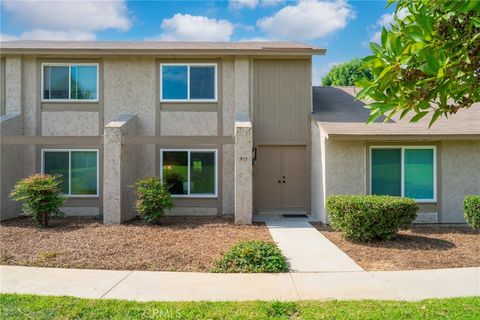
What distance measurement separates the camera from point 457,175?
11.9 metres

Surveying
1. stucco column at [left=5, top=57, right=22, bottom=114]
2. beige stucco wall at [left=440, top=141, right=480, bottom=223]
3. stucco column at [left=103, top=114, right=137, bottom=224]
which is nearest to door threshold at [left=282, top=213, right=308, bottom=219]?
beige stucco wall at [left=440, top=141, right=480, bottom=223]

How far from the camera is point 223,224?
11.5 meters

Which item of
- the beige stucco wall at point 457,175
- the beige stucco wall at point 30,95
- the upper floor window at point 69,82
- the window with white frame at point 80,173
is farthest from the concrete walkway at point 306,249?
the beige stucco wall at point 30,95

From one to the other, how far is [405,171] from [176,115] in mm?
8194

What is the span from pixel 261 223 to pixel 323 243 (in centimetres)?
295

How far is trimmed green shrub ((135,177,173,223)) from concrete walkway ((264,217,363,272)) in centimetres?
339

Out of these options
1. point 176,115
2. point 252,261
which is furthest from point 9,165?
point 252,261

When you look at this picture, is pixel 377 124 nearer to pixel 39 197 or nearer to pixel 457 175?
pixel 457 175

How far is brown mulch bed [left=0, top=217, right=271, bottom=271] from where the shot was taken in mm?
7324

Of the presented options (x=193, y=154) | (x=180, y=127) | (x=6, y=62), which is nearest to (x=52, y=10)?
(x=6, y=62)

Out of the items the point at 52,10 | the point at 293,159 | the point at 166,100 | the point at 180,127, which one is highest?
the point at 52,10

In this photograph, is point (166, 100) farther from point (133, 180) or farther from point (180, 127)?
point (133, 180)

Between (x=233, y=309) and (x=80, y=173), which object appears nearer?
(x=233, y=309)

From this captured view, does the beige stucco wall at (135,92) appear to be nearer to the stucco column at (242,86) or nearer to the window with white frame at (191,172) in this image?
the window with white frame at (191,172)
